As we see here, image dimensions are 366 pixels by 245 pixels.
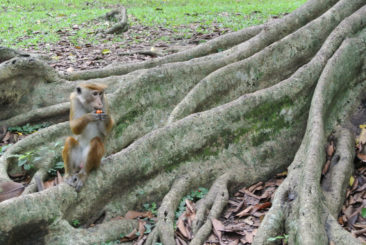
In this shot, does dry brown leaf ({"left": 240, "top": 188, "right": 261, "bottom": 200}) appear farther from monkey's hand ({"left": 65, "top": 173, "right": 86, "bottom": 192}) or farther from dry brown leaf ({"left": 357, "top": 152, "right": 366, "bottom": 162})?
monkey's hand ({"left": 65, "top": 173, "right": 86, "bottom": 192})

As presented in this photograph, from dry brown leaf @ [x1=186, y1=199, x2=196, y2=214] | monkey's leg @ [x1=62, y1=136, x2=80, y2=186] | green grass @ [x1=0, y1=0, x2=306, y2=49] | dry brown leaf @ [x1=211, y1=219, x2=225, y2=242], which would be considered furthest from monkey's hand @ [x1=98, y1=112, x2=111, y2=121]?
green grass @ [x1=0, y1=0, x2=306, y2=49]

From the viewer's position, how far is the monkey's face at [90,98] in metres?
4.81

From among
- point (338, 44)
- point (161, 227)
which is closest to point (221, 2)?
point (338, 44)

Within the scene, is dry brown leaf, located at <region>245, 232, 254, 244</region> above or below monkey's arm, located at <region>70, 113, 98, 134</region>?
below

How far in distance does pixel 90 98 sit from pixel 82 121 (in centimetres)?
28

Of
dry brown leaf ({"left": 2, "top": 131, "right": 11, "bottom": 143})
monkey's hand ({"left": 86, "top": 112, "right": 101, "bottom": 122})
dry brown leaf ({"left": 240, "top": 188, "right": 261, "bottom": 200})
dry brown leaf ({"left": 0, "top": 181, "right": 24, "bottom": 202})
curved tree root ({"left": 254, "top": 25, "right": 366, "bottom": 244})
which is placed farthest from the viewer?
dry brown leaf ({"left": 2, "top": 131, "right": 11, "bottom": 143})

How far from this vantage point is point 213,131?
5.41 meters

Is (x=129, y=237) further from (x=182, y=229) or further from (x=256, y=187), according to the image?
(x=256, y=187)

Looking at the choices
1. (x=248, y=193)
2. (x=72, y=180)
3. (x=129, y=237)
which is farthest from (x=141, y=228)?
(x=248, y=193)

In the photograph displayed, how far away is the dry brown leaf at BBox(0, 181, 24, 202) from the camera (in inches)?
192

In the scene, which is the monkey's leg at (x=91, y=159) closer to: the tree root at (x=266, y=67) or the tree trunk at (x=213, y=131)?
the tree trunk at (x=213, y=131)

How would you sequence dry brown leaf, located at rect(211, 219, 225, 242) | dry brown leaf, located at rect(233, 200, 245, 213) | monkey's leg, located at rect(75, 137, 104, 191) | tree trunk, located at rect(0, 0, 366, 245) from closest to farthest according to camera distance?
tree trunk, located at rect(0, 0, 366, 245)
dry brown leaf, located at rect(211, 219, 225, 242)
monkey's leg, located at rect(75, 137, 104, 191)
dry brown leaf, located at rect(233, 200, 245, 213)

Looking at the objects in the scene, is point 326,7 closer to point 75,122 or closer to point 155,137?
point 155,137

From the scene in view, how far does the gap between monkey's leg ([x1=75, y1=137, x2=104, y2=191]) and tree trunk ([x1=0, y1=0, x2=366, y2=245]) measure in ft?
0.33
